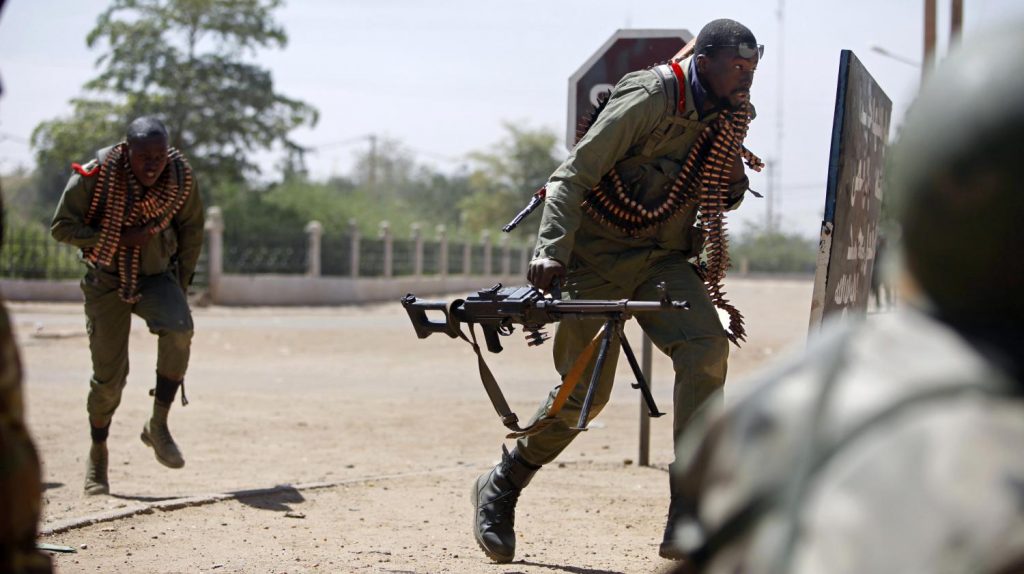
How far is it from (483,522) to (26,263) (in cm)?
2558

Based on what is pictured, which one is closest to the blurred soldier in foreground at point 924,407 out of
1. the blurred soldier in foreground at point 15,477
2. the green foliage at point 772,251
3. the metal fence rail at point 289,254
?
the blurred soldier in foreground at point 15,477

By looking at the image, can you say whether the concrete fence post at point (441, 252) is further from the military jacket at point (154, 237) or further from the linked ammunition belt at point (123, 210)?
the linked ammunition belt at point (123, 210)

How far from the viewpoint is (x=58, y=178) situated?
2168 inches

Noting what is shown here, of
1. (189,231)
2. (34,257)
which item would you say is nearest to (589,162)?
(189,231)

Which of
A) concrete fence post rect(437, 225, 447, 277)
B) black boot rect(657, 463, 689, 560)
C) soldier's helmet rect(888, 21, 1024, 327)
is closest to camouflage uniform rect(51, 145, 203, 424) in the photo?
black boot rect(657, 463, 689, 560)

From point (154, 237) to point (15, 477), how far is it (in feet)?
17.0

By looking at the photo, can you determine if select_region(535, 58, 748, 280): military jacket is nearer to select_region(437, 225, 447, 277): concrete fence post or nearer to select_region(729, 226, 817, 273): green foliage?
select_region(437, 225, 447, 277): concrete fence post

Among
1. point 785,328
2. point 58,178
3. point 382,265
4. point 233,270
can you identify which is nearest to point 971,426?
point 785,328

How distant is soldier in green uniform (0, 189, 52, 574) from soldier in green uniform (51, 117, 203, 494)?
478 centimetres

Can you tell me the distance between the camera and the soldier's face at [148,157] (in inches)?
260

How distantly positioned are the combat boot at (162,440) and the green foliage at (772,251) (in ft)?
251

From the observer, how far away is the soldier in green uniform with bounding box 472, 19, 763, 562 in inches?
183

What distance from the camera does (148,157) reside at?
6.60m

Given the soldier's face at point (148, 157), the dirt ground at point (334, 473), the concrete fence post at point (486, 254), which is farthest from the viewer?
the concrete fence post at point (486, 254)
